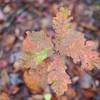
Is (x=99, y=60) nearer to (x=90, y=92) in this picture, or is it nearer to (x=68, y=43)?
(x=68, y=43)

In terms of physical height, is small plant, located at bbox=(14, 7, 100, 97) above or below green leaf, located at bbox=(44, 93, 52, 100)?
above

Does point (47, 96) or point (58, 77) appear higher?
point (58, 77)

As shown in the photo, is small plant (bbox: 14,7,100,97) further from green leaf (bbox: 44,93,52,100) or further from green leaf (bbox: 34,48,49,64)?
green leaf (bbox: 44,93,52,100)

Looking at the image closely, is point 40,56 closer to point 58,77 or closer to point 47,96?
point 58,77

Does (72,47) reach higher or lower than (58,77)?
higher

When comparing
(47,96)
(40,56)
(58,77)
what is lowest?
(47,96)

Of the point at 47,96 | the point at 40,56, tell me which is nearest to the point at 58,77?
the point at 40,56

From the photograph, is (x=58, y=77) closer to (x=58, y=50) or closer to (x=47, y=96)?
(x=58, y=50)

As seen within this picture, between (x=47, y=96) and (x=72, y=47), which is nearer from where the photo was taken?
(x=72, y=47)

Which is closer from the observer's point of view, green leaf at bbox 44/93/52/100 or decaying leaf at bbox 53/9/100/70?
decaying leaf at bbox 53/9/100/70

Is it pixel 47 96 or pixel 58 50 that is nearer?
pixel 58 50

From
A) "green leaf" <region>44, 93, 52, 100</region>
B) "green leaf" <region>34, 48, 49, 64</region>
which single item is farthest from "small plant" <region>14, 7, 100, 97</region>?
"green leaf" <region>44, 93, 52, 100</region>

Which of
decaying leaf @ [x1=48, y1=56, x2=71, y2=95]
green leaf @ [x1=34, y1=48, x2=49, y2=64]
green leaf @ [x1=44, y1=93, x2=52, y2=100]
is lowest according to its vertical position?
green leaf @ [x1=44, y1=93, x2=52, y2=100]
